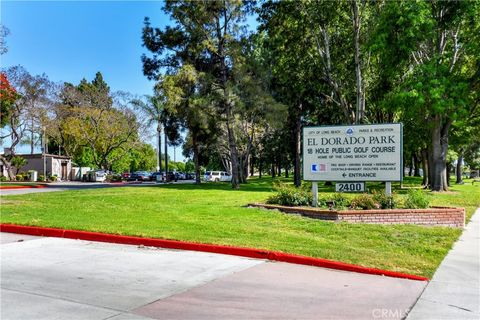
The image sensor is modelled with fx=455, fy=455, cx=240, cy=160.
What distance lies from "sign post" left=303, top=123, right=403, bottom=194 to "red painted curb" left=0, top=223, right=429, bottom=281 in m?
6.17

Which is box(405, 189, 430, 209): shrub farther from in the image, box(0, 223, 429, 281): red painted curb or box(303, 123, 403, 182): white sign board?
box(0, 223, 429, 281): red painted curb

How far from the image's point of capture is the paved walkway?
5.18 m

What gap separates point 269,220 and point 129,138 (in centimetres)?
5254

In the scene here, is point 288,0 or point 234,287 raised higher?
Result: point 288,0

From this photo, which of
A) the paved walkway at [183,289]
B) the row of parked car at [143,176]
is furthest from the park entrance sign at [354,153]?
the row of parked car at [143,176]

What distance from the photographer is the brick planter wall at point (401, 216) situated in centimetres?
1222

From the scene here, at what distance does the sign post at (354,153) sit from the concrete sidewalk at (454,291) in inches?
175

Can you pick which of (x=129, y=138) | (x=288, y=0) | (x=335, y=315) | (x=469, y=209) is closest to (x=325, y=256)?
(x=335, y=315)

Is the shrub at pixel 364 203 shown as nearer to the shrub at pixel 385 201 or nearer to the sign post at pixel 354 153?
the shrub at pixel 385 201

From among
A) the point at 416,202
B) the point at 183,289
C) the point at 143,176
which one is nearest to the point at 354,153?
the point at 416,202

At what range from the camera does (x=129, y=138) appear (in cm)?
6200

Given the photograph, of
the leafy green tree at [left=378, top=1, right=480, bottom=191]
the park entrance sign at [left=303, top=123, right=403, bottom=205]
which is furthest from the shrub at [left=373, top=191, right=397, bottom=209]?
the leafy green tree at [left=378, top=1, right=480, bottom=191]

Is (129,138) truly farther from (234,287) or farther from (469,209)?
(234,287)

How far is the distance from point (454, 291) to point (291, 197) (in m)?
8.16
